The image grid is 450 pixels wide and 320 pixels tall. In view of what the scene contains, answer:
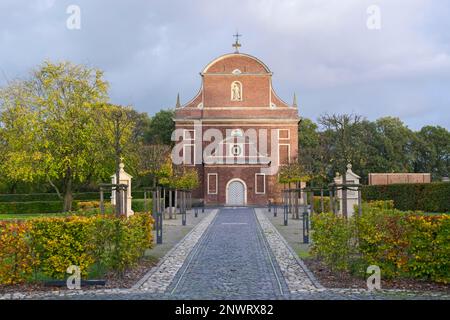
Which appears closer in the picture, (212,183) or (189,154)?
(212,183)

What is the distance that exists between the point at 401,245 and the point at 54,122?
1091 inches

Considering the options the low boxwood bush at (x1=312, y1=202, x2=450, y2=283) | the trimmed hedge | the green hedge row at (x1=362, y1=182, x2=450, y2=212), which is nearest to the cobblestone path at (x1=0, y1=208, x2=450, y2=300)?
the low boxwood bush at (x1=312, y1=202, x2=450, y2=283)

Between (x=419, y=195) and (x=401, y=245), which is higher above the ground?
(x=419, y=195)

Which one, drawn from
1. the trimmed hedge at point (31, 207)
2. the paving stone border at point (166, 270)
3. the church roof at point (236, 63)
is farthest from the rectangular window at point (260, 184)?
the paving stone border at point (166, 270)

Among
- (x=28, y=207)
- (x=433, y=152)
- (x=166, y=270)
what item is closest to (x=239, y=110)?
(x=28, y=207)

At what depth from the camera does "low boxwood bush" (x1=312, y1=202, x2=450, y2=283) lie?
8.56 m

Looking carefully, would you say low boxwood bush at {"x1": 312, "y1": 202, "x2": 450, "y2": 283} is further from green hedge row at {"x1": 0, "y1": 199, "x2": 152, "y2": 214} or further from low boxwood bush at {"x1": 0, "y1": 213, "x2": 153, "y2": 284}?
green hedge row at {"x1": 0, "y1": 199, "x2": 152, "y2": 214}

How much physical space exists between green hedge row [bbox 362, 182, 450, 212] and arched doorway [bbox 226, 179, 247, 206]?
13.9 m

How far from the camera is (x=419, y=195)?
29.1 metres

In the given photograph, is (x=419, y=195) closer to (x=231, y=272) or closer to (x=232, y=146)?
(x=232, y=146)

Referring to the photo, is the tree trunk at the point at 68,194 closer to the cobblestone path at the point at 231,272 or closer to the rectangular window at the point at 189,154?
the rectangular window at the point at 189,154

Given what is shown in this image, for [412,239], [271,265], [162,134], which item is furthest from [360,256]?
[162,134]
